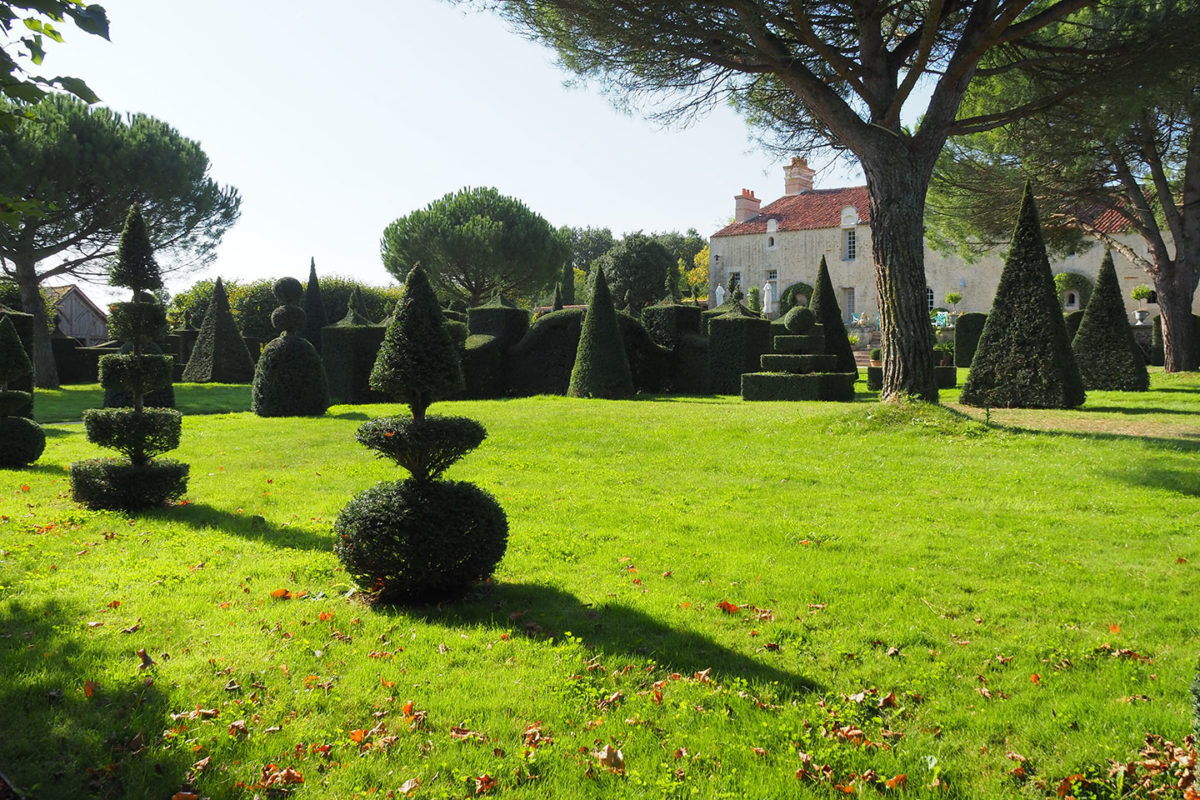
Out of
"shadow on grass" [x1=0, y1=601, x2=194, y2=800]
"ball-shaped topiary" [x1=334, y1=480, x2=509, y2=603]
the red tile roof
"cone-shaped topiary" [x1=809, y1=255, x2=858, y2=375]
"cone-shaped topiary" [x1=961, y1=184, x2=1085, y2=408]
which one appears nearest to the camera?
"shadow on grass" [x1=0, y1=601, x2=194, y2=800]

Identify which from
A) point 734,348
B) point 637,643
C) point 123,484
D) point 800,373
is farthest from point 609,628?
point 734,348

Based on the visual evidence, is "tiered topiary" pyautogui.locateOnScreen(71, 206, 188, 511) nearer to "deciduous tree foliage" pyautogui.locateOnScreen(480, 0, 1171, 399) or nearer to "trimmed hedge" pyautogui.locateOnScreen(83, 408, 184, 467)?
"trimmed hedge" pyautogui.locateOnScreen(83, 408, 184, 467)

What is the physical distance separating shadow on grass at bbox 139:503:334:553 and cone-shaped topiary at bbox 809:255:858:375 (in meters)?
15.8

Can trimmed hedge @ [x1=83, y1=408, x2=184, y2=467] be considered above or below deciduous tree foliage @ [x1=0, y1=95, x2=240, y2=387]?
below

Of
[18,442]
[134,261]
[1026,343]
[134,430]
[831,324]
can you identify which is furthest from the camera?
[831,324]

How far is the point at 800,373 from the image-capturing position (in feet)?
56.6

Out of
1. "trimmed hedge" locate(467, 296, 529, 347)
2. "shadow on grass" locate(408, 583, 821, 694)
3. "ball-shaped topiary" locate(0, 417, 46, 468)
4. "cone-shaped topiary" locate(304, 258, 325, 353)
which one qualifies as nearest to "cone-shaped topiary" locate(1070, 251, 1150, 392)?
"trimmed hedge" locate(467, 296, 529, 347)

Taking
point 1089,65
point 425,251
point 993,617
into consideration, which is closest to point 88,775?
point 993,617

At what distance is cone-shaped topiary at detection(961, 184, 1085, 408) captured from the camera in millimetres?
12844

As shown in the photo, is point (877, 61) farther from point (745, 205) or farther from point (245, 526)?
point (745, 205)

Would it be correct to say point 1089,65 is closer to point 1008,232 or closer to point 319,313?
point 1008,232

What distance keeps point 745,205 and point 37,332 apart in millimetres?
37327

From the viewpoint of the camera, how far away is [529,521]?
6.80m

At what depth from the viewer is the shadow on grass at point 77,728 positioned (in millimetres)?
2863
